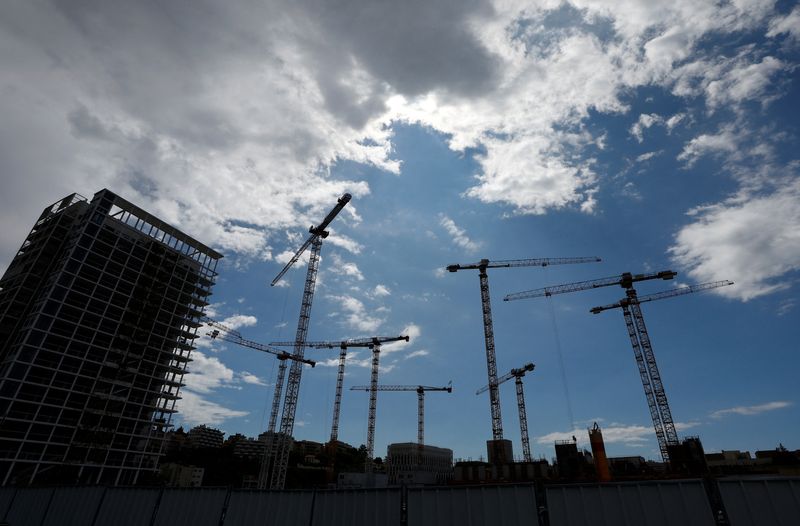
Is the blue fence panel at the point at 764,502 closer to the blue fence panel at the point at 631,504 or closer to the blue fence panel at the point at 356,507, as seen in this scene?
the blue fence panel at the point at 631,504

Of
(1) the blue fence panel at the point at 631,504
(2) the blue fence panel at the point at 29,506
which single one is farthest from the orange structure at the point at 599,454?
(2) the blue fence panel at the point at 29,506

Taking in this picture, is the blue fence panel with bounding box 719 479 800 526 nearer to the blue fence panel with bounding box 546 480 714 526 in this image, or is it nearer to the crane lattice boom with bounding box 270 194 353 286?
the blue fence panel with bounding box 546 480 714 526

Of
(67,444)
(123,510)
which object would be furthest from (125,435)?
(123,510)

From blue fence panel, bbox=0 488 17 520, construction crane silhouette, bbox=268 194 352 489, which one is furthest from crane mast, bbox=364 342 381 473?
blue fence panel, bbox=0 488 17 520

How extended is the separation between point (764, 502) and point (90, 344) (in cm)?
9051

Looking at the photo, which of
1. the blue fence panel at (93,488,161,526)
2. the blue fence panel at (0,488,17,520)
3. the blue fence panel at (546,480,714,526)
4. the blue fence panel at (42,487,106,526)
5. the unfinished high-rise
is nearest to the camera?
the blue fence panel at (546,480,714,526)

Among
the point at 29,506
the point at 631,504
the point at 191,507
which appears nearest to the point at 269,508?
the point at 191,507

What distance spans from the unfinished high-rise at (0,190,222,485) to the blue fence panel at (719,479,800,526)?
85688 millimetres

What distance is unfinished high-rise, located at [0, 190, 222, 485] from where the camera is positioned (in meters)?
64.4

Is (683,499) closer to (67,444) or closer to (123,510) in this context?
(123,510)

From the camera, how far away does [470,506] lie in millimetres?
12961

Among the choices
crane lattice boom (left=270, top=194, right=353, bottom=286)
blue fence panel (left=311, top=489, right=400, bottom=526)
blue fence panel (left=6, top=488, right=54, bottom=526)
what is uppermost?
crane lattice boom (left=270, top=194, right=353, bottom=286)

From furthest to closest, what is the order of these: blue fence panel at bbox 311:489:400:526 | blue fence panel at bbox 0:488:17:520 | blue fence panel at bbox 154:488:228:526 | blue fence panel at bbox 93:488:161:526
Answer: blue fence panel at bbox 0:488:17:520 → blue fence panel at bbox 93:488:161:526 → blue fence panel at bbox 154:488:228:526 → blue fence panel at bbox 311:489:400:526

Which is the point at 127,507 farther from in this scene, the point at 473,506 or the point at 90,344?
the point at 90,344
